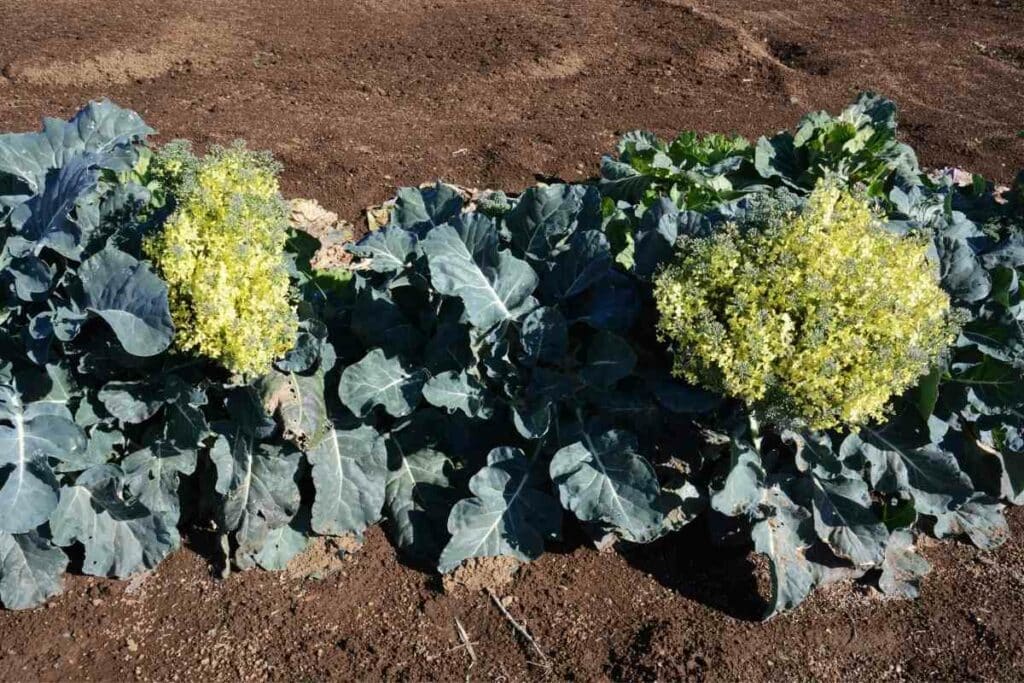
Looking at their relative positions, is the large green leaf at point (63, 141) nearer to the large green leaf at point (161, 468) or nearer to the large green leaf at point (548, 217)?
the large green leaf at point (161, 468)

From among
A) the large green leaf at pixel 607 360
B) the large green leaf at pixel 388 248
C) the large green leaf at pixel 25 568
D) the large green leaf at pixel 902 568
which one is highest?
the large green leaf at pixel 388 248

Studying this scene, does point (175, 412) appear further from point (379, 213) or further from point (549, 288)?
point (379, 213)

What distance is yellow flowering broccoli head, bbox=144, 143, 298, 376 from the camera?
3.64 meters

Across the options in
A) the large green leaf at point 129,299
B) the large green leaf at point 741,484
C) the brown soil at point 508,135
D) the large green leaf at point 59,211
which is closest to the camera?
the large green leaf at point 129,299

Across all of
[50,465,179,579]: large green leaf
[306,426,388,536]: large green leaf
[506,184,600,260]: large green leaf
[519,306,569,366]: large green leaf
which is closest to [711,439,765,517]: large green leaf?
[519,306,569,366]: large green leaf

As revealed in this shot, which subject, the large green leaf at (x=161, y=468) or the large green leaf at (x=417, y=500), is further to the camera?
the large green leaf at (x=417, y=500)

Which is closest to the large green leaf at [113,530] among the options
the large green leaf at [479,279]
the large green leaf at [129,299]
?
the large green leaf at [129,299]

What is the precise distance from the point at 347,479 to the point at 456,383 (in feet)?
2.25

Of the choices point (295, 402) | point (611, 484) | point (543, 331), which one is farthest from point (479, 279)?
point (611, 484)

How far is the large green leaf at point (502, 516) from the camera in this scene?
166 inches

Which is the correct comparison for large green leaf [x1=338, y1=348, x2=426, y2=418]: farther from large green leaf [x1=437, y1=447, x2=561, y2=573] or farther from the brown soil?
the brown soil

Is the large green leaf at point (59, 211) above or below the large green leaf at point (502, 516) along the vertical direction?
above

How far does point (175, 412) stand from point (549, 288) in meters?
1.79

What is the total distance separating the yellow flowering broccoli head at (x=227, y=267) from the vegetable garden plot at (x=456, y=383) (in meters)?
0.01
